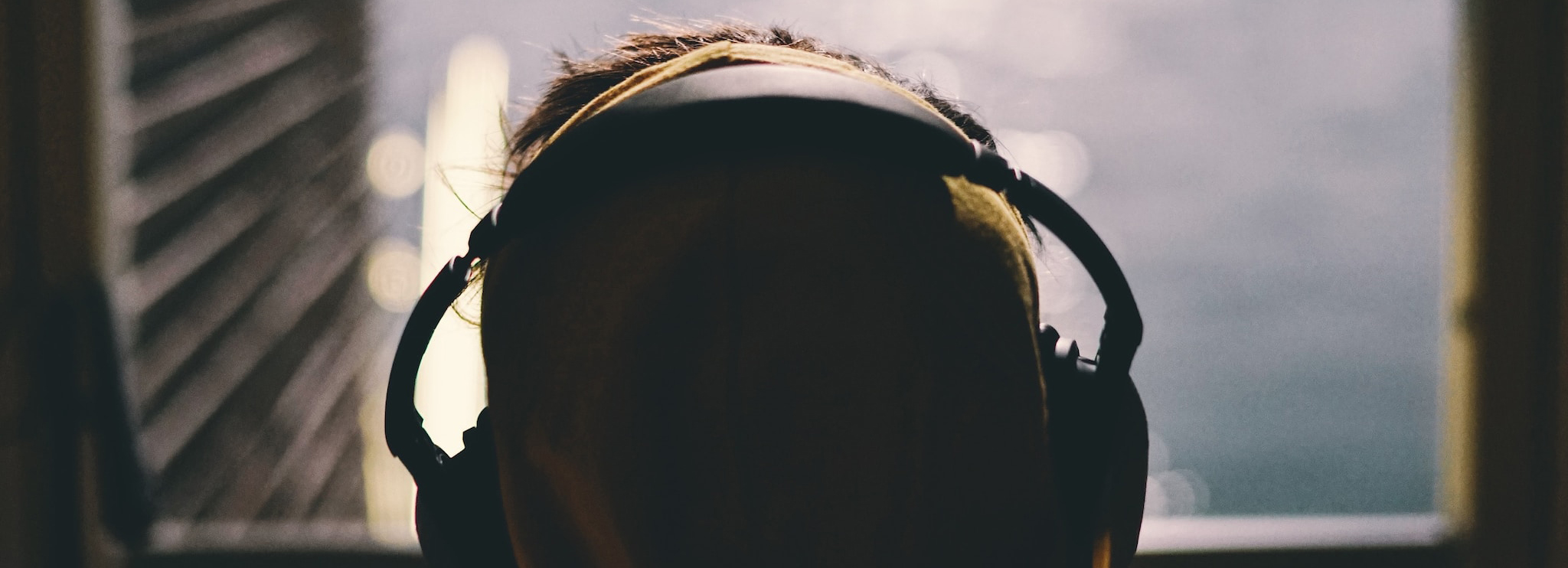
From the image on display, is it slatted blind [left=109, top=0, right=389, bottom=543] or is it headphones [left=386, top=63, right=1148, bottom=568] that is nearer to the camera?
headphones [left=386, top=63, right=1148, bottom=568]

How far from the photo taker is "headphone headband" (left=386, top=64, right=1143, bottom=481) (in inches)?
12.0

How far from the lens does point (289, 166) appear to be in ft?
15.0

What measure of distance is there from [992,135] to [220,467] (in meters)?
3.53

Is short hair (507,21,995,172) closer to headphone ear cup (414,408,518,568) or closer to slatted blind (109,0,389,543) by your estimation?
headphone ear cup (414,408,518,568)

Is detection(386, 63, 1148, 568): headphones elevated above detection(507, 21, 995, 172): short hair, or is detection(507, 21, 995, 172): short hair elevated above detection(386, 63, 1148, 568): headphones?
detection(507, 21, 995, 172): short hair

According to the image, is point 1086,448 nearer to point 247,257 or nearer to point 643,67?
point 643,67

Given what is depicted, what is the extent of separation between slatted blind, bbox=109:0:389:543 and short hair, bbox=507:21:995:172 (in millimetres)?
1563

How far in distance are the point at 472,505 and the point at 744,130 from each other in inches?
7.8

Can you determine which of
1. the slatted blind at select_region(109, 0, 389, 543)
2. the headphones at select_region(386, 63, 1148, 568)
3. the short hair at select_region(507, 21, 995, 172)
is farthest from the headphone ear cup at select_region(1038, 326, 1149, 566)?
the slatted blind at select_region(109, 0, 389, 543)

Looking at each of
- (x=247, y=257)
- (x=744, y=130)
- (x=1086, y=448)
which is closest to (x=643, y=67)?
(x=744, y=130)

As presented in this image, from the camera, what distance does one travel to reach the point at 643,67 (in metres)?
0.45

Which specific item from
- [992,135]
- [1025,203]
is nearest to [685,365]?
[1025,203]

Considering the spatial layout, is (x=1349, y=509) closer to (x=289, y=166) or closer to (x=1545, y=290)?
(x=1545, y=290)

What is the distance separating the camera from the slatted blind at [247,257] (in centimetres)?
271
